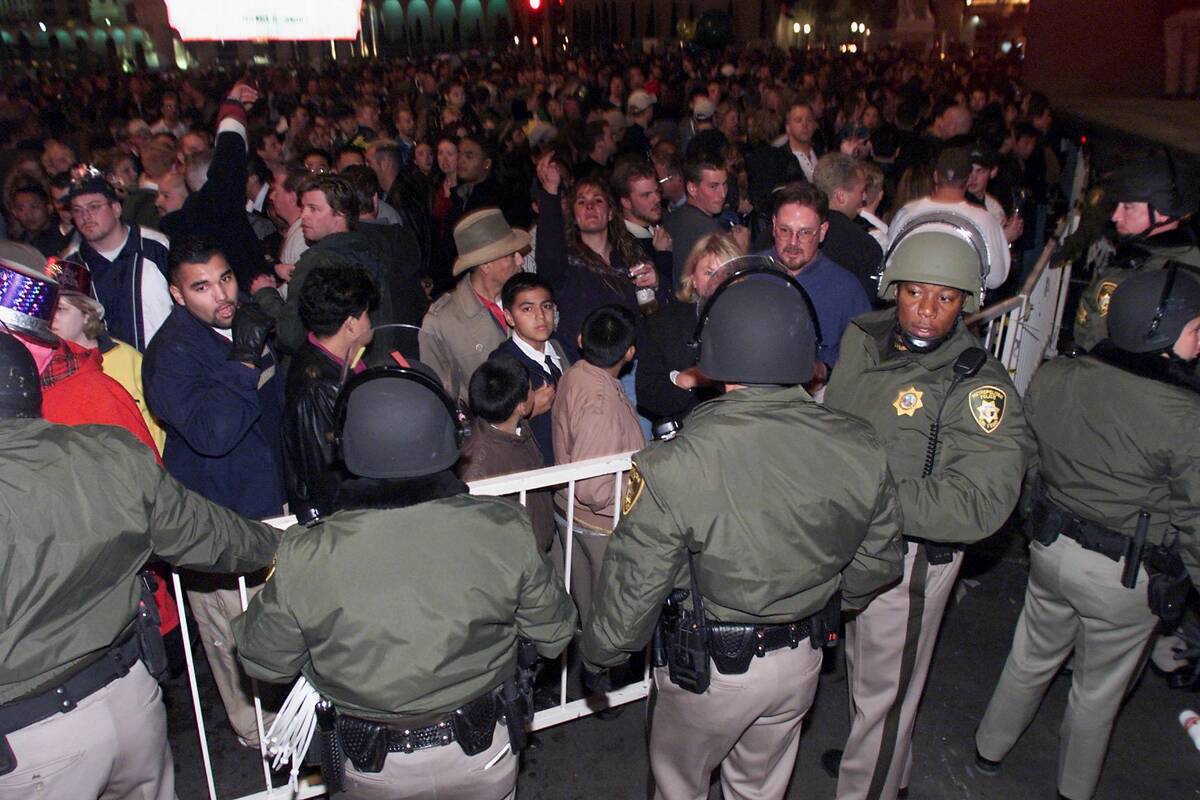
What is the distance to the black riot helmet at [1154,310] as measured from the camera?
2828 mm

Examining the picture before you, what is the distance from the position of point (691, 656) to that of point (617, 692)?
4.77ft

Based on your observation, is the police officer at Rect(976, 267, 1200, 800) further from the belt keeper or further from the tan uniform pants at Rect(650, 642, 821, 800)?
the belt keeper

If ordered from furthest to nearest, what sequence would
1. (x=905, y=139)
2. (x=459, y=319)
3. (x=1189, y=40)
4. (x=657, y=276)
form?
1. (x=1189, y=40)
2. (x=905, y=139)
3. (x=657, y=276)
4. (x=459, y=319)

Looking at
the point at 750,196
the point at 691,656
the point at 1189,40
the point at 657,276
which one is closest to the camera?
the point at 691,656

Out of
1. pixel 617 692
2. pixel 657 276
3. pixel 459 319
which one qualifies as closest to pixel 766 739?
pixel 617 692

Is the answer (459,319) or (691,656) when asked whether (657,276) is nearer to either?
(459,319)

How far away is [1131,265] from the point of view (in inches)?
160

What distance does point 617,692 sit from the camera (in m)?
3.82

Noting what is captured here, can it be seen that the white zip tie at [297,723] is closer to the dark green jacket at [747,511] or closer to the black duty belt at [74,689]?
the black duty belt at [74,689]

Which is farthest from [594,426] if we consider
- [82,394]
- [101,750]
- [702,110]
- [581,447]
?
[702,110]

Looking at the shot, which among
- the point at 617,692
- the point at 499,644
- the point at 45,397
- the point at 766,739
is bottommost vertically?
the point at 617,692

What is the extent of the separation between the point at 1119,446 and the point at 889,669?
3.54 feet

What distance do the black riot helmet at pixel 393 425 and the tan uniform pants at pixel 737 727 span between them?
3.48 ft

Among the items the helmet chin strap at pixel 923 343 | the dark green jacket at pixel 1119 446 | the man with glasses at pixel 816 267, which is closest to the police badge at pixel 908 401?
the helmet chin strap at pixel 923 343
